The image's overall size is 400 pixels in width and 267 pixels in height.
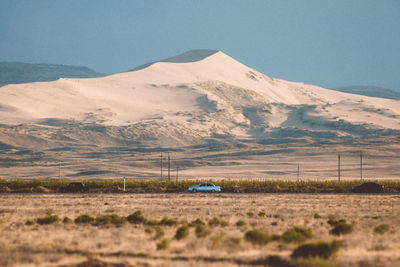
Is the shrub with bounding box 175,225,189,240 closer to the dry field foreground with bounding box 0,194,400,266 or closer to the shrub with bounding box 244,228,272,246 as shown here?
the dry field foreground with bounding box 0,194,400,266

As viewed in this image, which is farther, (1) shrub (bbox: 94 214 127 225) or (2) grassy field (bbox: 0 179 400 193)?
(2) grassy field (bbox: 0 179 400 193)

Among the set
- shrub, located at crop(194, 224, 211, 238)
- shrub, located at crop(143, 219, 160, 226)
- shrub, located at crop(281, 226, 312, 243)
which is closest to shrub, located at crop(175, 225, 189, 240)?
shrub, located at crop(194, 224, 211, 238)

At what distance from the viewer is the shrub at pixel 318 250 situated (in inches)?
547

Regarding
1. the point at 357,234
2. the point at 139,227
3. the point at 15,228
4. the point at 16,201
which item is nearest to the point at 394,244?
the point at 357,234

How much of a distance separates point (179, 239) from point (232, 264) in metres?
4.71

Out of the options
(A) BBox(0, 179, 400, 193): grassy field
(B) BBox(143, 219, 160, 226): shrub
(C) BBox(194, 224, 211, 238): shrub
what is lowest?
(A) BBox(0, 179, 400, 193): grassy field

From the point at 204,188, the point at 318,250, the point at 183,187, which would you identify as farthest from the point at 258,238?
the point at 183,187

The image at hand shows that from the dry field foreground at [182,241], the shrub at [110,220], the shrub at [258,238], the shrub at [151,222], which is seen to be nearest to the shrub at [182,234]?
the dry field foreground at [182,241]

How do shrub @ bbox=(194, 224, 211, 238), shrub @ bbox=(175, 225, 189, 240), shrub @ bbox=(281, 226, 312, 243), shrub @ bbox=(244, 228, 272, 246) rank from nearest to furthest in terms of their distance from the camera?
1. shrub @ bbox=(244, 228, 272, 246)
2. shrub @ bbox=(281, 226, 312, 243)
3. shrub @ bbox=(175, 225, 189, 240)
4. shrub @ bbox=(194, 224, 211, 238)

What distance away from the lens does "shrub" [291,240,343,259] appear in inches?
547

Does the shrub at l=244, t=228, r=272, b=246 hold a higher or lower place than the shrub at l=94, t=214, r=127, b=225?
higher

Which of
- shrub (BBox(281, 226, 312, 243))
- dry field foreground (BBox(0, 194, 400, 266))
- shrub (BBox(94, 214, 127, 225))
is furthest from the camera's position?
shrub (BBox(94, 214, 127, 225))

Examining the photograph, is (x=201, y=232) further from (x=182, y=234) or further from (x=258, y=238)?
(x=258, y=238)

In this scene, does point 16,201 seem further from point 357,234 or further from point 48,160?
point 48,160
